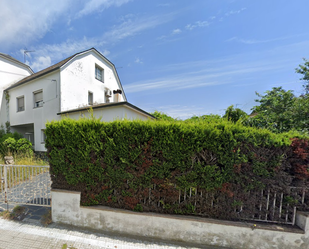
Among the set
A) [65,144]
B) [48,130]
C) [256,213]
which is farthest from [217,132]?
[48,130]

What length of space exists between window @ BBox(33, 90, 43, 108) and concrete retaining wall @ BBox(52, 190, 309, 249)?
32.9ft

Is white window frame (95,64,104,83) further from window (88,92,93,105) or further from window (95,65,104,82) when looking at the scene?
window (88,92,93,105)

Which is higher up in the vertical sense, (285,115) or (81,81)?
(81,81)

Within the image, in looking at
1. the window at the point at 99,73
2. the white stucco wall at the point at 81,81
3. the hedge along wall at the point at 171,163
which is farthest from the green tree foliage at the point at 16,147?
the hedge along wall at the point at 171,163

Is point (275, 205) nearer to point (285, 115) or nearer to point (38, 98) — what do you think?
point (285, 115)

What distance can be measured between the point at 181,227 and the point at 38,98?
41.6ft

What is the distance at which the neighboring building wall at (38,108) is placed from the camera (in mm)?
9008

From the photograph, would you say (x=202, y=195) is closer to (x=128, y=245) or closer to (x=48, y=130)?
(x=128, y=245)

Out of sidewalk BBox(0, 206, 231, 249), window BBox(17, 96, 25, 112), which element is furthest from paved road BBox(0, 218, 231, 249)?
window BBox(17, 96, 25, 112)

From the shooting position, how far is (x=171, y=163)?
8.52 ft

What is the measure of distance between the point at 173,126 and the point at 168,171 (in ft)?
2.98

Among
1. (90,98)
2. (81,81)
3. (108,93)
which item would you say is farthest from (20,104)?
(108,93)

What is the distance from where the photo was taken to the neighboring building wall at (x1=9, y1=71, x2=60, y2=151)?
901cm

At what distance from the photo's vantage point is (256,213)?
2.53 metres
